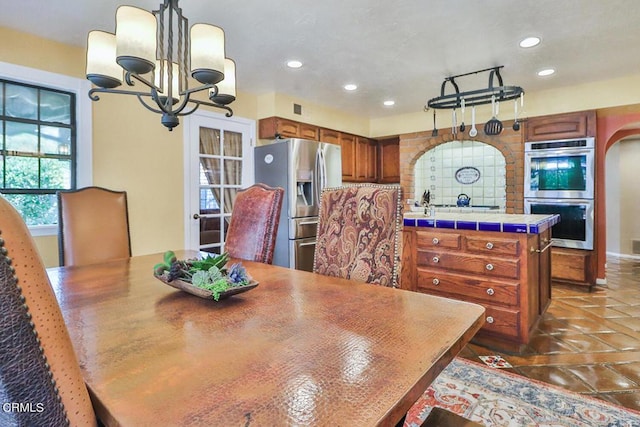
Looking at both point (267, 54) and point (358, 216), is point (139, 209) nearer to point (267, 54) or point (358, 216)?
point (267, 54)

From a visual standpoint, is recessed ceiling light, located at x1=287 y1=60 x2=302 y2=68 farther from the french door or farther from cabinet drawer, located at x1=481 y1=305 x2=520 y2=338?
cabinet drawer, located at x1=481 y1=305 x2=520 y2=338

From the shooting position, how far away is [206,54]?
4.97ft

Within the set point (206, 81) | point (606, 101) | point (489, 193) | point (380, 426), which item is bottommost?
point (380, 426)

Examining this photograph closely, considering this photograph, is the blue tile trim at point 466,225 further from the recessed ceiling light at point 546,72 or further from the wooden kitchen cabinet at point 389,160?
the wooden kitchen cabinet at point 389,160

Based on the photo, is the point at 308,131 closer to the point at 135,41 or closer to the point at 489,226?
the point at 489,226

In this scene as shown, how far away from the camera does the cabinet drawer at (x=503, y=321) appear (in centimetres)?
238

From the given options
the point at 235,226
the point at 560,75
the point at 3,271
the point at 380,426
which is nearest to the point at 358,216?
the point at 235,226

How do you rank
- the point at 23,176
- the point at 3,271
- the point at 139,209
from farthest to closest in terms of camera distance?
the point at 139,209, the point at 23,176, the point at 3,271

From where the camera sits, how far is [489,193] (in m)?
4.90

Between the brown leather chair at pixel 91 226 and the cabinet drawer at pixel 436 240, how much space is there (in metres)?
2.22

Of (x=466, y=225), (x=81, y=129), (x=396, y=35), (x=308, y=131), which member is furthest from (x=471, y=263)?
(x=81, y=129)

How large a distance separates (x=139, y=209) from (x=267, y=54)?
183 cm

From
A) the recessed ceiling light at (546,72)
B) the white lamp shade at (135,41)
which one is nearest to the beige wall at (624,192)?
the recessed ceiling light at (546,72)

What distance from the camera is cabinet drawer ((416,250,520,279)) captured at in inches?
94.2
